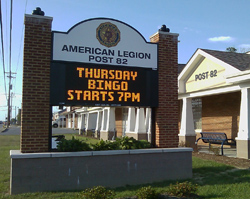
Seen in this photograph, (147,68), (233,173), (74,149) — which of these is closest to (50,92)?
(74,149)

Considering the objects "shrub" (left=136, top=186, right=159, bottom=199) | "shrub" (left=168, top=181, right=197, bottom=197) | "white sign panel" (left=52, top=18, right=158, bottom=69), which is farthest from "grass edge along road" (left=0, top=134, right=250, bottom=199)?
"white sign panel" (left=52, top=18, right=158, bottom=69)

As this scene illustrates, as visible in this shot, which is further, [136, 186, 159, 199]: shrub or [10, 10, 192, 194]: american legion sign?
[10, 10, 192, 194]: american legion sign

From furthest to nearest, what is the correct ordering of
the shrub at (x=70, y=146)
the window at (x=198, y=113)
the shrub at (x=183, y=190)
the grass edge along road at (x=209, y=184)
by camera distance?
the window at (x=198, y=113) → the shrub at (x=70, y=146) → the grass edge along road at (x=209, y=184) → the shrub at (x=183, y=190)

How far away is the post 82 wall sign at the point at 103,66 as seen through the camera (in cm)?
743

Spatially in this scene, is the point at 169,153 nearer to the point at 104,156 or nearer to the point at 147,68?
the point at 104,156

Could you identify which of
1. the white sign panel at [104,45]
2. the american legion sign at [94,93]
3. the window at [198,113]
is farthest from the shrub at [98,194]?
the window at [198,113]

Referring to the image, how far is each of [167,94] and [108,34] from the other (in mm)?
2459

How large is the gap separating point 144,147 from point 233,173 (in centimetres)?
285

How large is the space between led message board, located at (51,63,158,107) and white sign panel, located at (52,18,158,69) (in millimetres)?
221

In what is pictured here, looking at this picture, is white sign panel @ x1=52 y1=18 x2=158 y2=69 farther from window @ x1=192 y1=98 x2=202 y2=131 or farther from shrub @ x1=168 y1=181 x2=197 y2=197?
window @ x1=192 y1=98 x2=202 y2=131

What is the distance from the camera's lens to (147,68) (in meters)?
8.30

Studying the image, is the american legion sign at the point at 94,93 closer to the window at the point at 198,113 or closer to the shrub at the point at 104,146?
the shrub at the point at 104,146

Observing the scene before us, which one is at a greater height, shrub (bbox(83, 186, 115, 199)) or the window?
the window

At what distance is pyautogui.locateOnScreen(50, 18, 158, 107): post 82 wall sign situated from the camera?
24.4 feet
